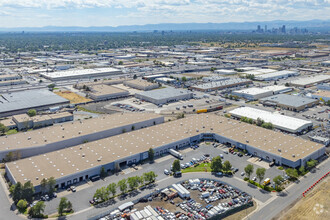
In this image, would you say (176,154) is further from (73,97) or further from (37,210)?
(73,97)

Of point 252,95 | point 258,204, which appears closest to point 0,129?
point 258,204

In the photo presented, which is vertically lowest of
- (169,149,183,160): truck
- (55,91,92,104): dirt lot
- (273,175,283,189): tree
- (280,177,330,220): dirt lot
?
(280,177,330,220): dirt lot

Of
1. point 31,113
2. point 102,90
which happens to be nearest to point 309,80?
point 102,90

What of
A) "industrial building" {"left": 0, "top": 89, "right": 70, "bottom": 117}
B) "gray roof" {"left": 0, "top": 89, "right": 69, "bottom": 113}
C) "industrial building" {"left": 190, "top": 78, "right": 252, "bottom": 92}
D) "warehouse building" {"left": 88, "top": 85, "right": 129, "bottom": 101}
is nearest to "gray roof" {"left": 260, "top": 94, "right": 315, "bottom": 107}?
"industrial building" {"left": 190, "top": 78, "right": 252, "bottom": 92}

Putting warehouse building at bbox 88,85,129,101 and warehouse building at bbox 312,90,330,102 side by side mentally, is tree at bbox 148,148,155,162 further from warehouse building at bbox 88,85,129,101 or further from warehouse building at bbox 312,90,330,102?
warehouse building at bbox 312,90,330,102

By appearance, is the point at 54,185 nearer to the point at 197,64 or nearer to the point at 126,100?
the point at 126,100

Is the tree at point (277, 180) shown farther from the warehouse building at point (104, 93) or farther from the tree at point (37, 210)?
the warehouse building at point (104, 93)
